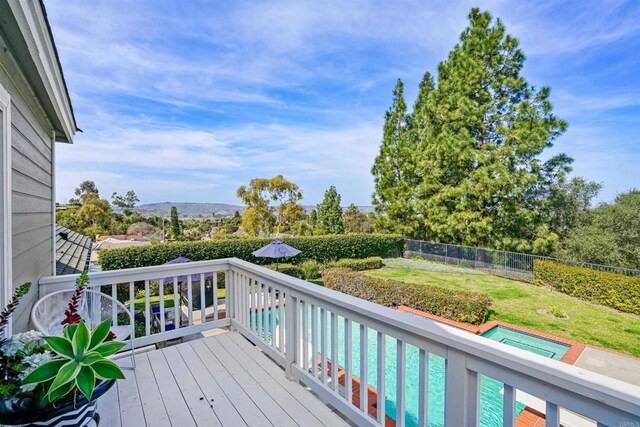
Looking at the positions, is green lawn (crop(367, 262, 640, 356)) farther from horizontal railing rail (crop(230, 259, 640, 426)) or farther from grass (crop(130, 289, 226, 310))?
grass (crop(130, 289, 226, 310))

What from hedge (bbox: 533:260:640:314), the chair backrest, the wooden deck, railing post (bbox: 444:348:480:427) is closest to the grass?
the chair backrest

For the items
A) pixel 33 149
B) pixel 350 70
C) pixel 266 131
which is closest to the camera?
pixel 33 149

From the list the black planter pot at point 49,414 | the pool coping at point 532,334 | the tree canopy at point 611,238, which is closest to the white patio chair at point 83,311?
the black planter pot at point 49,414

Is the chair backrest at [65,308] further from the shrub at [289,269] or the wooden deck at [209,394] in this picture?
the shrub at [289,269]

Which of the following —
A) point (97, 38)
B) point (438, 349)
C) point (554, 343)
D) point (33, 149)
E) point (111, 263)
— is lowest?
point (554, 343)

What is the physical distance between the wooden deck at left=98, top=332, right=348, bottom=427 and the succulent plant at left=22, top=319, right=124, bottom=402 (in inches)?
36.8

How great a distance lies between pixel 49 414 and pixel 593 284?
12.1 m

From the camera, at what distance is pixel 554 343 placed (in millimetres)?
5961

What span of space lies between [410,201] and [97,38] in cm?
1530

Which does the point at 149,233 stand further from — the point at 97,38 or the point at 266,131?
the point at 97,38

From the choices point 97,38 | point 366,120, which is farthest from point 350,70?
point 97,38

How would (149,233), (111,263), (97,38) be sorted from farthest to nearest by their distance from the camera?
(149,233), (111,263), (97,38)

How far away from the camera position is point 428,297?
7188mm

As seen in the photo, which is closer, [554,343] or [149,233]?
[554,343]
